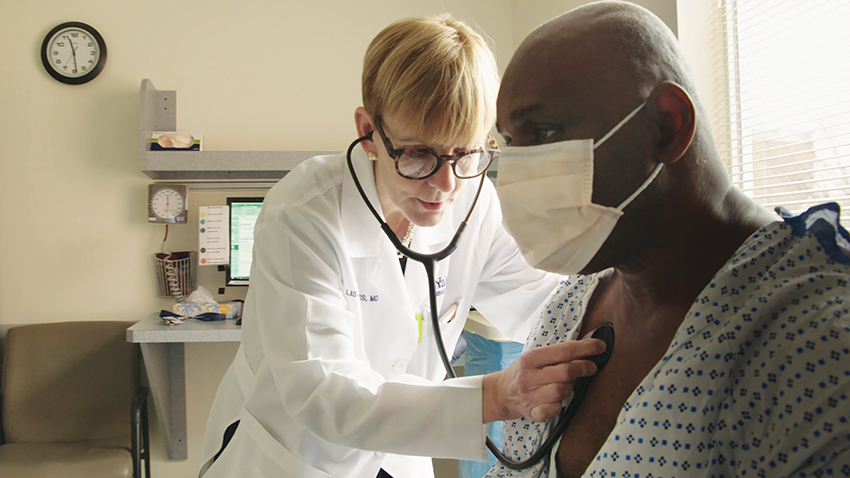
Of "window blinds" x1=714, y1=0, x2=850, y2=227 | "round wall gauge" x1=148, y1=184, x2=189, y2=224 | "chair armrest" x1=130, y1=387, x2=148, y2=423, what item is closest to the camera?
"window blinds" x1=714, y1=0, x2=850, y2=227

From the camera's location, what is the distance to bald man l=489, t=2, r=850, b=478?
1.54 feet

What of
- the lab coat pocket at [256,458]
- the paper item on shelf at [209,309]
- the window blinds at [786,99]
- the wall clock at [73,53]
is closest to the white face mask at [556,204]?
the lab coat pocket at [256,458]

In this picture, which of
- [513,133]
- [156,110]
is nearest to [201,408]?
[156,110]

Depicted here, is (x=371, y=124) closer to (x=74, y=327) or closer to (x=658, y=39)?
(x=658, y=39)

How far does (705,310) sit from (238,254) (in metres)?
2.57

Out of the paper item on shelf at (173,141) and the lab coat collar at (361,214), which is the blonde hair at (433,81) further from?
the paper item on shelf at (173,141)

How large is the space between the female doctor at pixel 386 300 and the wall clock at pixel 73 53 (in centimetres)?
224

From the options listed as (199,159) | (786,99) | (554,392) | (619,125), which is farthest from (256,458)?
(199,159)

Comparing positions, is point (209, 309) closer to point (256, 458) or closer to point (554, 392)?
point (256, 458)

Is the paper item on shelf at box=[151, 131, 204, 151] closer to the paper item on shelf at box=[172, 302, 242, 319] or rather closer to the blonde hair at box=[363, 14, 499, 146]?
the paper item on shelf at box=[172, 302, 242, 319]

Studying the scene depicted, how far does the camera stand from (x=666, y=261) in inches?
26.0

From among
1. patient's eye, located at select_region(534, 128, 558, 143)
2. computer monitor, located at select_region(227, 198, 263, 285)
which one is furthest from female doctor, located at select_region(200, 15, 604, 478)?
computer monitor, located at select_region(227, 198, 263, 285)

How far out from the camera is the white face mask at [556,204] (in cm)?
61

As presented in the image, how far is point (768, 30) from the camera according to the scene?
5.00 feet
